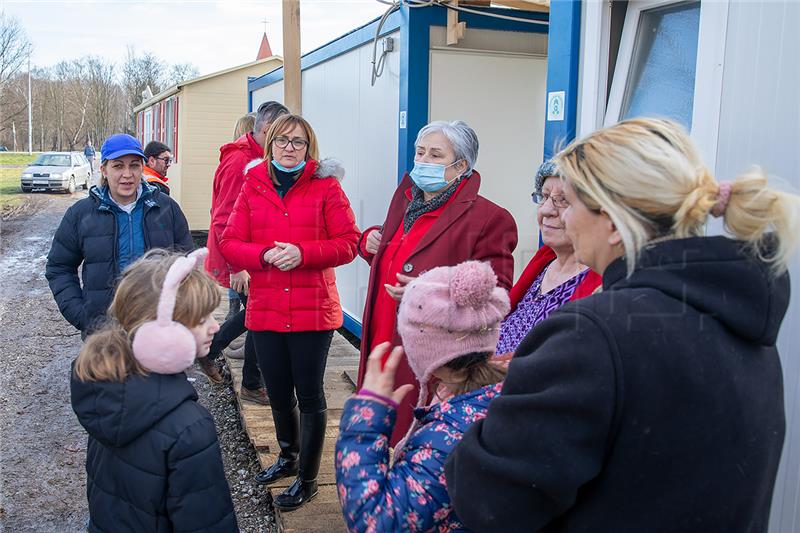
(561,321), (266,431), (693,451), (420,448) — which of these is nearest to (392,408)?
(420,448)

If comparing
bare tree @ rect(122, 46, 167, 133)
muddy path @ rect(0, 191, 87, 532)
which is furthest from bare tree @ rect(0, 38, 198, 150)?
muddy path @ rect(0, 191, 87, 532)

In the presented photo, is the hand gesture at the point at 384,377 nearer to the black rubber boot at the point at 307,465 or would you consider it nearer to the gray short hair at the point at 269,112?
the black rubber boot at the point at 307,465

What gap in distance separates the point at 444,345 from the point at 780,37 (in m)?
1.35

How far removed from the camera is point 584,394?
115 cm

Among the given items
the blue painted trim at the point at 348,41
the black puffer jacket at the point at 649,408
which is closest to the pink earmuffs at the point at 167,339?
the black puffer jacket at the point at 649,408

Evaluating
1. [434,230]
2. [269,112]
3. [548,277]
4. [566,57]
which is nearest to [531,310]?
[548,277]

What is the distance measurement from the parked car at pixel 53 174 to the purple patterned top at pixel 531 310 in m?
24.9

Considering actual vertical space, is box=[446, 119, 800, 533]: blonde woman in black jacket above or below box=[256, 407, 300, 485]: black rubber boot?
above

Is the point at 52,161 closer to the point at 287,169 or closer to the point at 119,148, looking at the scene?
the point at 119,148

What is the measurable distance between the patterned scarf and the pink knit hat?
1.27 meters

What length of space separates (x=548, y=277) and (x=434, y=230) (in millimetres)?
579

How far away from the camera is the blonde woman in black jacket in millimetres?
1158

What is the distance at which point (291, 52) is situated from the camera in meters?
6.52

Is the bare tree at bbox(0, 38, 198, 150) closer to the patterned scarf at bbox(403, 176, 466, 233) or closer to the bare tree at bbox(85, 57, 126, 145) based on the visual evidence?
the bare tree at bbox(85, 57, 126, 145)
